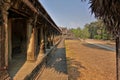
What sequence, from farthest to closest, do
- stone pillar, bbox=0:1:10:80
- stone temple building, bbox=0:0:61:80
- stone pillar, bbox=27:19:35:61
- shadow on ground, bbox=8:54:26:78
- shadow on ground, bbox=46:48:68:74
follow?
shadow on ground, bbox=46:48:68:74, stone pillar, bbox=27:19:35:61, shadow on ground, bbox=8:54:26:78, stone temple building, bbox=0:0:61:80, stone pillar, bbox=0:1:10:80

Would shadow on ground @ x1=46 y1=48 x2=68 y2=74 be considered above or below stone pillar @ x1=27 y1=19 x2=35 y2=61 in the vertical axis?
below

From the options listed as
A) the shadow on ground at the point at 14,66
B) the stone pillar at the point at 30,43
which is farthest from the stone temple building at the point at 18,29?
the shadow on ground at the point at 14,66

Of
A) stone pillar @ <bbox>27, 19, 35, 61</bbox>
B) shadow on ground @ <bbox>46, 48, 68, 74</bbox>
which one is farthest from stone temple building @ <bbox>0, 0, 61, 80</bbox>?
shadow on ground @ <bbox>46, 48, 68, 74</bbox>

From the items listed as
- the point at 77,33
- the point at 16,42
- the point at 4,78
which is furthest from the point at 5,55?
the point at 77,33

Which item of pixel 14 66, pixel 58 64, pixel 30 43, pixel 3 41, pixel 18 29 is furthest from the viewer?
pixel 18 29

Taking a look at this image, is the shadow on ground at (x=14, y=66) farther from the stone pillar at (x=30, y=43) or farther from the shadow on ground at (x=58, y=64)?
the shadow on ground at (x=58, y=64)

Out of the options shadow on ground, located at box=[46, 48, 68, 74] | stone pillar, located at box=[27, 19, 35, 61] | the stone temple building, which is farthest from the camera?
shadow on ground, located at box=[46, 48, 68, 74]

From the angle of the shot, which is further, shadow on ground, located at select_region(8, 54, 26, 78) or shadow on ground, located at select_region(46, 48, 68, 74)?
shadow on ground, located at select_region(46, 48, 68, 74)

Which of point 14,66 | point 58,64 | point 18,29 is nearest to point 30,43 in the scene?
point 14,66

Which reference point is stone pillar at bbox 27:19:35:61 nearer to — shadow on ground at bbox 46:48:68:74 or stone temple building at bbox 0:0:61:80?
stone temple building at bbox 0:0:61:80

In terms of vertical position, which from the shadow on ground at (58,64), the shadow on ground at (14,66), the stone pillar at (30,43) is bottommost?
the shadow on ground at (58,64)

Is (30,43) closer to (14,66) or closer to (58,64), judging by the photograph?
(14,66)

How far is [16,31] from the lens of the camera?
2136cm

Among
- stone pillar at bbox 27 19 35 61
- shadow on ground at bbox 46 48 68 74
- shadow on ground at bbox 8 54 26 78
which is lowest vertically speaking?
shadow on ground at bbox 46 48 68 74
